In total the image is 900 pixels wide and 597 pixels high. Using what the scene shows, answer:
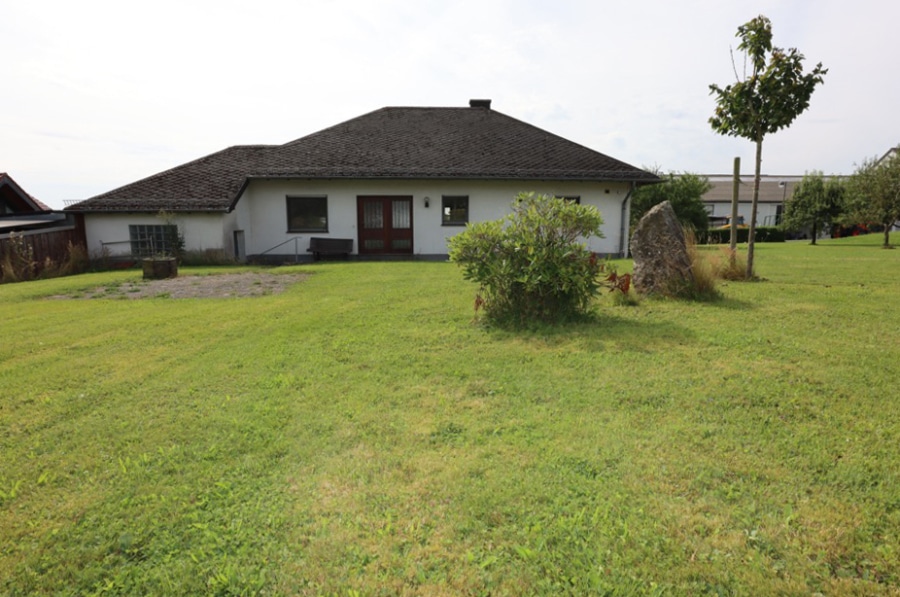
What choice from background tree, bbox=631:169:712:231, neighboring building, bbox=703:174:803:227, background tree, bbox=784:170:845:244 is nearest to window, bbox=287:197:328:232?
background tree, bbox=631:169:712:231

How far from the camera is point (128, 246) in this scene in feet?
53.9

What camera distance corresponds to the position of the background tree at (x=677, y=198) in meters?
23.4

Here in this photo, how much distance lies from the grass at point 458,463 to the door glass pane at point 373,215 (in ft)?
39.9

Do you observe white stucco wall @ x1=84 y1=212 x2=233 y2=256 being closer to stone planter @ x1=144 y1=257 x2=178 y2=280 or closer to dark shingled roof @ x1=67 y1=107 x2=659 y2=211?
dark shingled roof @ x1=67 y1=107 x2=659 y2=211

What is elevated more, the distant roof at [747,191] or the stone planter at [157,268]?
the distant roof at [747,191]

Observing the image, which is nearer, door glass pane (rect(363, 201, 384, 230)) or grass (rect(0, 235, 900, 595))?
grass (rect(0, 235, 900, 595))

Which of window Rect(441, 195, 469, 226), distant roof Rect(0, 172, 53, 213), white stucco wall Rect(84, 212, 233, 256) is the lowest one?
white stucco wall Rect(84, 212, 233, 256)

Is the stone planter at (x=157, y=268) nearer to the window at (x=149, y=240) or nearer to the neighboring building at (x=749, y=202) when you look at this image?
the window at (x=149, y=240)

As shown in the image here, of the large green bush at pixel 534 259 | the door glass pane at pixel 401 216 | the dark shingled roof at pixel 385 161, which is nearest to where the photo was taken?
the large green bush at pixel 534 259

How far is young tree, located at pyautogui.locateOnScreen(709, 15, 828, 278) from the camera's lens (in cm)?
981

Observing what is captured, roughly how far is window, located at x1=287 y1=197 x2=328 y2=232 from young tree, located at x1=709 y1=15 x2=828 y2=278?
12577 millimetres

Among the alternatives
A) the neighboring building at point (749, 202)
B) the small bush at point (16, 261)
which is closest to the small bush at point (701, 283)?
the small bush at point (16, 261)

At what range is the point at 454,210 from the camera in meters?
18.1

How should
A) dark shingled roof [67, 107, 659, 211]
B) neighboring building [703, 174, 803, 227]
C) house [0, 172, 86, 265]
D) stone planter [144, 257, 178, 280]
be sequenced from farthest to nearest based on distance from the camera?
neighboring building [703, 174, 803, 227]
dark shingled roof [67, 107, 659, 211]
house [0, 172, 86, 265]
stone planter [144, 257, 178, 280]
